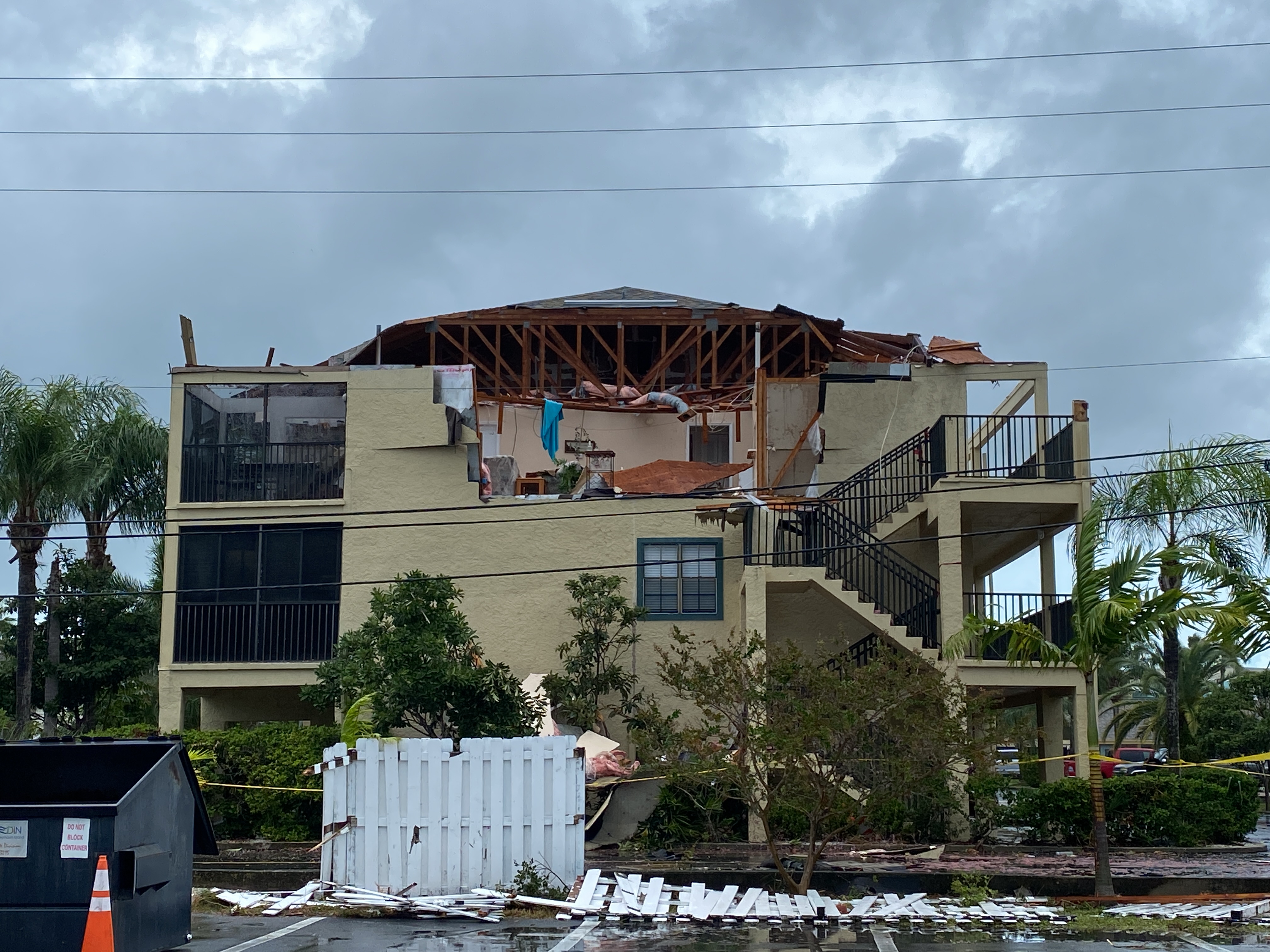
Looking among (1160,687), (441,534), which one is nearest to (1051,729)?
(441,534)

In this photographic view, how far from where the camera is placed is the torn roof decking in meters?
29.6

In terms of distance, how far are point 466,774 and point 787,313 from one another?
16197 millimetres

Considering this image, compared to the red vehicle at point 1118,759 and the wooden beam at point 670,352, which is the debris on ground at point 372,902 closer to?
the red vehicle at point 1118,759

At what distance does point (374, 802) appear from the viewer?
15734 millimetres

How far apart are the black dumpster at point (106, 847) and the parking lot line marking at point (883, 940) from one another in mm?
1133

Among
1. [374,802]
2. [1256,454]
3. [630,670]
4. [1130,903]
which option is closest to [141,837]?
[374,802]

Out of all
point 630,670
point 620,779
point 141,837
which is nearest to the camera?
point 141,837

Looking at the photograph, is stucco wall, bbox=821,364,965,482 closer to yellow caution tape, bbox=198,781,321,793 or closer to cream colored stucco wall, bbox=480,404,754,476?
cream colored stucco wall, bbox=480,404,754,476

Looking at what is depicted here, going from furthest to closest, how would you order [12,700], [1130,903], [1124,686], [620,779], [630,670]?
[1124,686] → [12,700] → [630,670] → [620,779] → [1130,903]

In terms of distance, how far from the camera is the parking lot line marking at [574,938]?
12219mm

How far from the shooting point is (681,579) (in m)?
25.0

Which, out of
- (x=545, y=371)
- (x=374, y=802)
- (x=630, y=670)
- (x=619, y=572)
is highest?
(x=545, y=371)

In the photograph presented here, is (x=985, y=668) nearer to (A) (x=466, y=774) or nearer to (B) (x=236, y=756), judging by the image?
(A) (x=466, y=774)

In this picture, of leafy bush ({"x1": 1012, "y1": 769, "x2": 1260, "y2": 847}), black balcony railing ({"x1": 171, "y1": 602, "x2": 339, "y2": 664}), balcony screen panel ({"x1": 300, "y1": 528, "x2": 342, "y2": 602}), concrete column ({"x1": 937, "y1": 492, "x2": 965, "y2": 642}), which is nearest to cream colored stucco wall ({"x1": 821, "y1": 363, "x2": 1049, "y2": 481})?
concrete column ({"x1": 937, "y1": 492, "x2": 965, "y2": 642})
